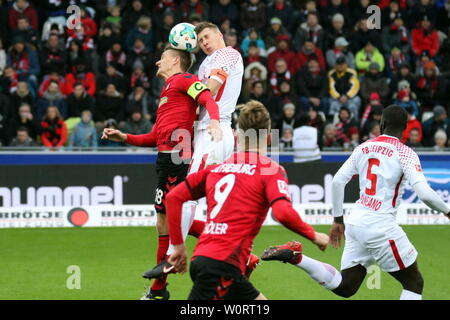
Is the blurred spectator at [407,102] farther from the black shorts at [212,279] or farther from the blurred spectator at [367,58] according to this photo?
the black shorts at [212,279]

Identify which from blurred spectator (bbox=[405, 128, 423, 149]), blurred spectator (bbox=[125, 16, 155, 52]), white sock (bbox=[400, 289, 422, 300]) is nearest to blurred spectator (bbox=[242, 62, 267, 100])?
blurred spectator (bbox=[125, 16, 155, 52])

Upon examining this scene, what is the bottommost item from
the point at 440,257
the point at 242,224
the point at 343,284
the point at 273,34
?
the point at 440,257

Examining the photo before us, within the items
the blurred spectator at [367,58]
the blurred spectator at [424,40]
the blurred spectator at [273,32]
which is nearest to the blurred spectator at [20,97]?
the blurred spectator at [273,32]

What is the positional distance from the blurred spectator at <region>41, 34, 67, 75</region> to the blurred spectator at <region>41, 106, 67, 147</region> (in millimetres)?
2044

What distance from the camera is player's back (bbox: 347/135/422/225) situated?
7699 millimetres

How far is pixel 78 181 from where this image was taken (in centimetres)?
1585

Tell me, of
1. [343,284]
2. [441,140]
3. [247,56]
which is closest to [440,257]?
[343,284]

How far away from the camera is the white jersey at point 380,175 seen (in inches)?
303

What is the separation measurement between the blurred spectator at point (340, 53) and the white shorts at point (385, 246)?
13.0 metres

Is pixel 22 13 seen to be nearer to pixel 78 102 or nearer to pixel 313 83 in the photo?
pixel 78 102

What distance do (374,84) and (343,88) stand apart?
2.58 ft

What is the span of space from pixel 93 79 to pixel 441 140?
7.49m

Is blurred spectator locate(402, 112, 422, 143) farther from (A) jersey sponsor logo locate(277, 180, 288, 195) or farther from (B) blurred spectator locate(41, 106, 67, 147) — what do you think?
(A) jersey sponsor logo locate(277, 180, 288, 195)
